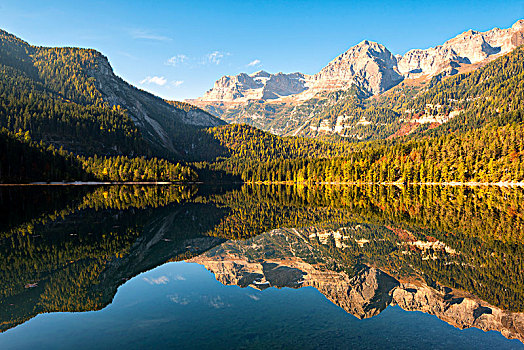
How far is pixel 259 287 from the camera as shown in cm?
2325

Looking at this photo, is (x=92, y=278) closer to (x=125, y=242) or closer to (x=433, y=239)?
(x=125, y=242)

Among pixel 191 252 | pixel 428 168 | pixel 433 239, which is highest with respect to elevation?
pixel 428 168

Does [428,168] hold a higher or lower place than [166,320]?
higher

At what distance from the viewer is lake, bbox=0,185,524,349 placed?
15000mm

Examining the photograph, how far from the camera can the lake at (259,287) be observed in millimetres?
15000

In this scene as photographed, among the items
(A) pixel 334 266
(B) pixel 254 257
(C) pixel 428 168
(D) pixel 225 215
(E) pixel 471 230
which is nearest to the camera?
(A) pixel 334 266

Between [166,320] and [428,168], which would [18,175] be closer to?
[166,320]

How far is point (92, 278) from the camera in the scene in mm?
22625

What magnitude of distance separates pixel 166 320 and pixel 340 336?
915cm

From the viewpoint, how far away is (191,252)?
32.1 metres

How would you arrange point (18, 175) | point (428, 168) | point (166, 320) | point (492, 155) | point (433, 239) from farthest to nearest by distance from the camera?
point (428, 168)
point (492, 155)
point (18, 175)
point (433, 239)
point (166, 320)

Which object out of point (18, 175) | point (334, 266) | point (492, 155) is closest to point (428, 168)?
point (492, 155)

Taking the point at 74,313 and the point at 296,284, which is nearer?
the point at 74,313

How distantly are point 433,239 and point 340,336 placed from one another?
26312 mm
